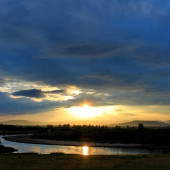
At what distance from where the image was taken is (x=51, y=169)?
27656mm

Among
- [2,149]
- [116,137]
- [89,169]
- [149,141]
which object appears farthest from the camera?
[116,137]

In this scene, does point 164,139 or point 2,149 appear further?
point 164,139

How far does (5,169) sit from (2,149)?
147 feet

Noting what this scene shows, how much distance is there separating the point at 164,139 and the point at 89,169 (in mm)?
102130

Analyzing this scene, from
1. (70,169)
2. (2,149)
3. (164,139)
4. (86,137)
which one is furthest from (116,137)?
(70,169)

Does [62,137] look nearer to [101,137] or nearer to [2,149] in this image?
[101,137]

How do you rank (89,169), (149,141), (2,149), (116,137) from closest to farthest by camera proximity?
(89,169) < (2,149) < (149,141) < (116,137)

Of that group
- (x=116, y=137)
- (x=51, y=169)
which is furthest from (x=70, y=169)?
(x=116, y=137)

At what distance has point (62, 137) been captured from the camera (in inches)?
5212

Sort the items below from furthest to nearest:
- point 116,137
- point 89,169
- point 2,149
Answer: point 116,137, point 2,149, point 89,169

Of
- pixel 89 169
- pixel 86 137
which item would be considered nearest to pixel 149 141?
pixel 86 137

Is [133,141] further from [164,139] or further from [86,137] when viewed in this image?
[86,137]

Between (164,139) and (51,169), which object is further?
(164,139)

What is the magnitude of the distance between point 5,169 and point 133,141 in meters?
99.7
